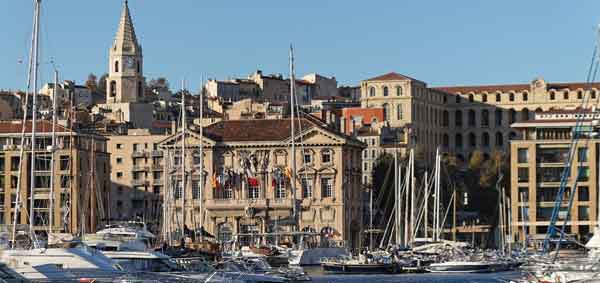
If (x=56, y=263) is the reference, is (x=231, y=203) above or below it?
above

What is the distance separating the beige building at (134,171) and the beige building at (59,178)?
13626 mm

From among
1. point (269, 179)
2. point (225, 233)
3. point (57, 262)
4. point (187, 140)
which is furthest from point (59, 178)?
point (57, 262)

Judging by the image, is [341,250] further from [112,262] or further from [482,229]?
[112,262]

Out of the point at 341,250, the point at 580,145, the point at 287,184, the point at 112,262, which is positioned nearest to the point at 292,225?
the point at 341,250

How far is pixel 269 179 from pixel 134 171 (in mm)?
24043

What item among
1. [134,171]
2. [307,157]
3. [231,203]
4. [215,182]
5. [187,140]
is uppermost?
[187,140]

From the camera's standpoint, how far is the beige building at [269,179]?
141875mm

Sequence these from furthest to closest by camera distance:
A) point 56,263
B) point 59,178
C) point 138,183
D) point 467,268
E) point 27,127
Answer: point 138,183, point 27,127, point 59,178, point 467,268, point 56,263

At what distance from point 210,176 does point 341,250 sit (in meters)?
24.1

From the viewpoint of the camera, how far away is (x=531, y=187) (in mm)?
145000

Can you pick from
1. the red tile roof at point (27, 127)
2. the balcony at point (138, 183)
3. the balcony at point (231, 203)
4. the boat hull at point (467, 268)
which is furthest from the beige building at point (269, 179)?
the boat hull at point (467, 268)

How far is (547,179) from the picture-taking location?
144 m

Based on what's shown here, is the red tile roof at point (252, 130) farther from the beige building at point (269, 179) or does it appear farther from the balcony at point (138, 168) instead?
the balcony at point (138, 168)

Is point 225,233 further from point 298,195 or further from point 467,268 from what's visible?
point 467,268
